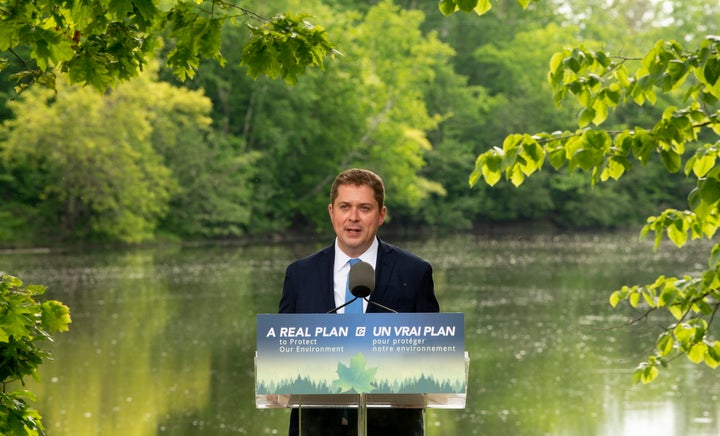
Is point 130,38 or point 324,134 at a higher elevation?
point 324,134

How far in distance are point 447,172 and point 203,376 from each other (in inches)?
2062

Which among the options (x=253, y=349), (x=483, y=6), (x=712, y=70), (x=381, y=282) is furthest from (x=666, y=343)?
(x=253, y=349)

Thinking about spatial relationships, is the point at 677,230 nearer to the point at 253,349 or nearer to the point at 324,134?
the point at 253,349

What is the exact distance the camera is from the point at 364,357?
3455mm

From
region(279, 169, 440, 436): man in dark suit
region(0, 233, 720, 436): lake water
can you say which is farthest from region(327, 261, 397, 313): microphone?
region(0, 233, 720, 436): lake water

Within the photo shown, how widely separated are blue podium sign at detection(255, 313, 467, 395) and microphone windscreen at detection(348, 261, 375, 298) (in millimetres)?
189

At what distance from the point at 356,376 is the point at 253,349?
18546 millimetres

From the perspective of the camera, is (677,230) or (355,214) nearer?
(355,214)

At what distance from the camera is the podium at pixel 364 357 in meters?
3.44

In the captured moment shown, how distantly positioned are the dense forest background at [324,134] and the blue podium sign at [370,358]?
26.2 meters

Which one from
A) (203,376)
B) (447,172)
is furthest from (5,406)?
(447,172)

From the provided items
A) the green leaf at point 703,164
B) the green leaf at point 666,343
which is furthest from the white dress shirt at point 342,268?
the green leaf at point 666,343

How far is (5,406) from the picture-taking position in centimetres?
522

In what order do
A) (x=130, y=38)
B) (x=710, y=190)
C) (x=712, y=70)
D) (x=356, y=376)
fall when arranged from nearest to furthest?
(x=356, y=376) → (x=712, y=70) → (x=710, y=190) → (x=130, y=38)
